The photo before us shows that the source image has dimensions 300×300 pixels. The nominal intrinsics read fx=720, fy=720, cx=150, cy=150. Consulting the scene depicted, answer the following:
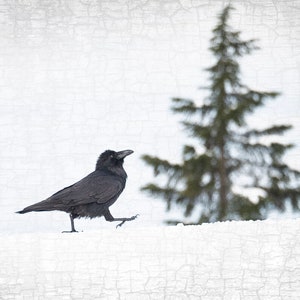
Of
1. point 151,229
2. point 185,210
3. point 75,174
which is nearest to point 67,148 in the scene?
point 75,174

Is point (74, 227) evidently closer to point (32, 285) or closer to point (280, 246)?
point (32, 285)

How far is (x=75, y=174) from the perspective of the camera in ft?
16.4

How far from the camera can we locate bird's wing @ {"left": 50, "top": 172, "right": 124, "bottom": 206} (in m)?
4.96

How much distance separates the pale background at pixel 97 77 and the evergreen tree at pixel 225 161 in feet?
7.25

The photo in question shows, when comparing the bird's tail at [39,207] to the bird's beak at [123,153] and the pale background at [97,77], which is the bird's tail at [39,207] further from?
the bird's beak at [123,153]

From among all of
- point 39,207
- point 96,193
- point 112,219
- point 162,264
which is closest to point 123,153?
point 96,193

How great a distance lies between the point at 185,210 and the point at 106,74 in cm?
375

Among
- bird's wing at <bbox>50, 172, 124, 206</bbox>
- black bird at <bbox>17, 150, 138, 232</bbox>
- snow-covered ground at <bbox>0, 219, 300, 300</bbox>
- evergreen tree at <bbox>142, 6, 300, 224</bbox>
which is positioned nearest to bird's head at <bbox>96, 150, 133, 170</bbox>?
black bird at <bbox>17, 150, 138, 232</bbox>

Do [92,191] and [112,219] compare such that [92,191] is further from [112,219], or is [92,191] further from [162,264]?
[162,264]

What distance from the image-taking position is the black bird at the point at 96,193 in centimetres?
492

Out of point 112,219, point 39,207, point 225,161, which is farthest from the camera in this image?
point 225,161

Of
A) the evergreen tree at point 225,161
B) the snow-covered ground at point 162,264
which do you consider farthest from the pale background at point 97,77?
the evergreen tree at point 225,161

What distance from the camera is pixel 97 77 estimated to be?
506cm

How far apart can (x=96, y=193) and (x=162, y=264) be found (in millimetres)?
1153
